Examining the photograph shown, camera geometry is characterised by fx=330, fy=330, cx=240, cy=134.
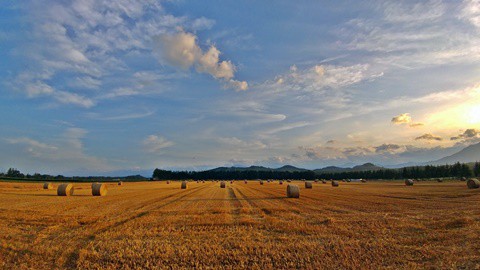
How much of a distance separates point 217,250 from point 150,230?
446 centimetres

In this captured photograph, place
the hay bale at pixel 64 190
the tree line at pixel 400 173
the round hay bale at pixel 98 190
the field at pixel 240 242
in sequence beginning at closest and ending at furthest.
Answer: the field at pixel 240 242 → the hay bale at pixel 64 190 → the round hay bale at pixel 98 190 → the tree line at pixel 400 173

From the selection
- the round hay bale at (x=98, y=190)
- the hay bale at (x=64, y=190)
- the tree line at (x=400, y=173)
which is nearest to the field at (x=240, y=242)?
the round hay bale at (x=98, y=190)

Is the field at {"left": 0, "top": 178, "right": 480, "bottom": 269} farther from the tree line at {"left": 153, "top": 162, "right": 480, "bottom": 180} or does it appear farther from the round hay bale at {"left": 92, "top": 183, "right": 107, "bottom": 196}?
the tree line at {"left": 153, "top": 162, "right": 480, "bottom": 180}

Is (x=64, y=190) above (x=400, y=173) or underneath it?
underneath

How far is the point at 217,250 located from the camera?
9953 mm

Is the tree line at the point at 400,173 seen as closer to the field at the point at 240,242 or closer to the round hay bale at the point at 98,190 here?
the round hay bale at the point at 98,190

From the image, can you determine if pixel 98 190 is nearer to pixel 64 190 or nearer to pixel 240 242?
pixel 64 190

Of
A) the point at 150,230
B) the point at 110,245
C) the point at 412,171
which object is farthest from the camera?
the point at 412,171

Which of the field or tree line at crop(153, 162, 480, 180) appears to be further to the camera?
tree line at crop(153, 162, 480, 180)

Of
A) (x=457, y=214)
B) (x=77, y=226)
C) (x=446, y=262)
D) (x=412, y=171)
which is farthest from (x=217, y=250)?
(x=412, y=171)

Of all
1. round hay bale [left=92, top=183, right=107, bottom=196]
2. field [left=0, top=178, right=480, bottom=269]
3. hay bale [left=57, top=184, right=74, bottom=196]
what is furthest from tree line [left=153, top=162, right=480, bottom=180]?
hay bale [left=57, top=184, right=74, bottom=196]

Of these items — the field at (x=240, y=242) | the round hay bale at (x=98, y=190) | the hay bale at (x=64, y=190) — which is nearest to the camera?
the field at (x=240, y=242)

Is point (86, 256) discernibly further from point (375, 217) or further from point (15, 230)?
point (375, 217)

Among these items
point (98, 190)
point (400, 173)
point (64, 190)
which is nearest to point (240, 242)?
point (98, 190)
